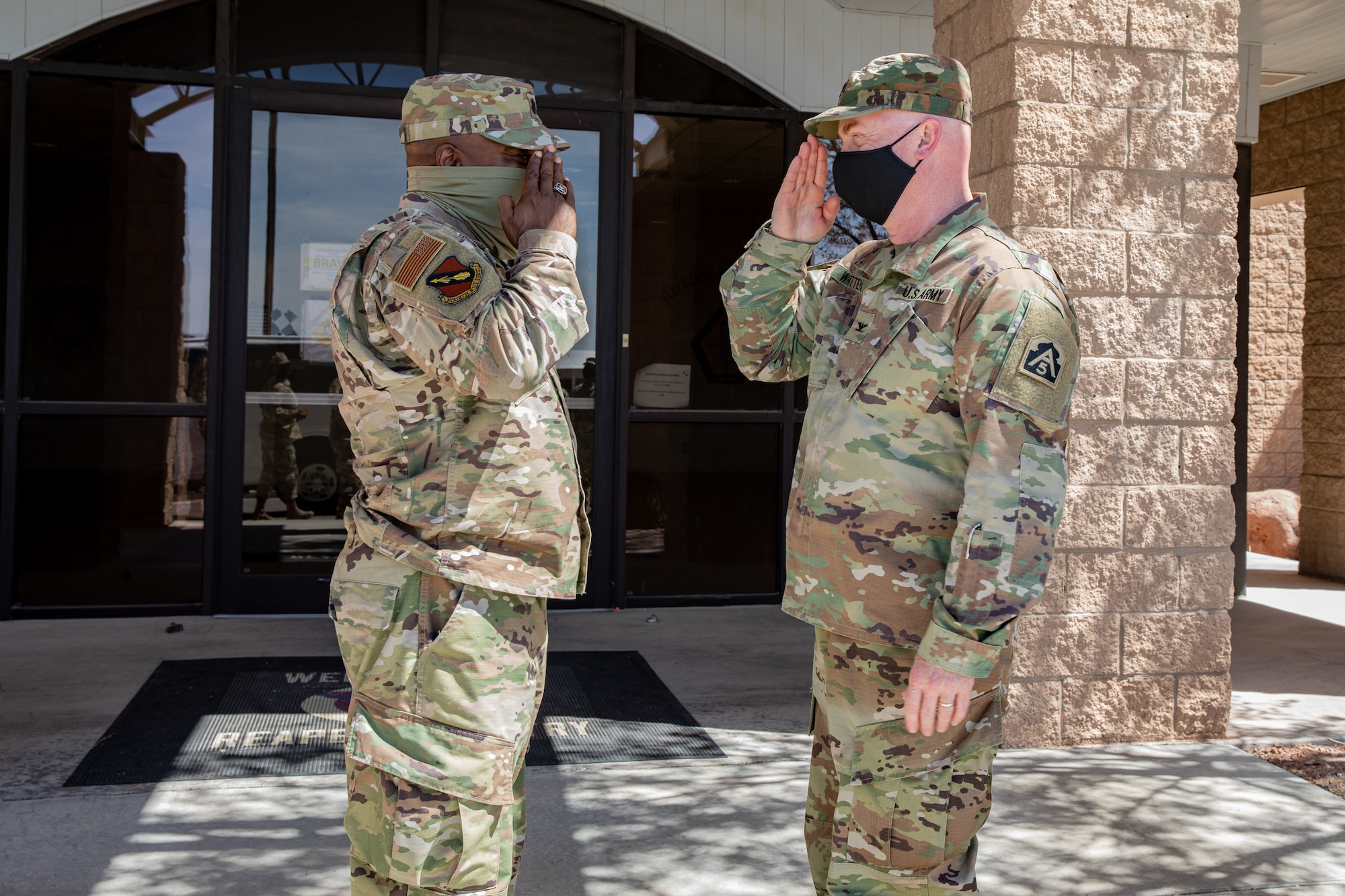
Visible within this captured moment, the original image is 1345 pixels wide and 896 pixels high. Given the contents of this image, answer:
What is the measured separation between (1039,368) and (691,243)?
5014 millimetres

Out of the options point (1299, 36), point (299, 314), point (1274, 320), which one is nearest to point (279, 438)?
point (299, 314)

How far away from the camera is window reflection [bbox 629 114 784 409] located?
680 centimetres

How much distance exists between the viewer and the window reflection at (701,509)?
684 centimetres

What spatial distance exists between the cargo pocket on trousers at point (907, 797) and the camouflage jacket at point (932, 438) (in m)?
0.19

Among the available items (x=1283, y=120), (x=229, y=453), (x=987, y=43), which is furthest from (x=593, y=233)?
(x=1283, y=120)

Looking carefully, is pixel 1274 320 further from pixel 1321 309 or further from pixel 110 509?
pixel 110 509

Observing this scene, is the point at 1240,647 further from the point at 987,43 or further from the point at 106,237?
the point at 106,237

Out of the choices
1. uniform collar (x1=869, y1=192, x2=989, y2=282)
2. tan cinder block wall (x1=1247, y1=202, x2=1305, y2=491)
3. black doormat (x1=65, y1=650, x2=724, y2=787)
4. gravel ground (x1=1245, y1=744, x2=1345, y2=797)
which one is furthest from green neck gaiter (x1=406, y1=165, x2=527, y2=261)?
tan cinder block wall (x1=1247, y1=202, x2=1305, y2=491)

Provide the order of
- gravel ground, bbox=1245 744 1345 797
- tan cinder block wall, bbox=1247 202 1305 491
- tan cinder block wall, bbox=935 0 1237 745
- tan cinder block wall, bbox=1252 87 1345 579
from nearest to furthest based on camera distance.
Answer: gravel ground, bbox=1245 744 1345 797
tan cinder block wall, bbox=935 0 1237 745
tan cinder block wall, bbox=1252 87 1345 579
tan cinder block wall, bbox=1247 202 1305 491

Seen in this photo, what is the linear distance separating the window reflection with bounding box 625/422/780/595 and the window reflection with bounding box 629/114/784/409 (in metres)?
0.21

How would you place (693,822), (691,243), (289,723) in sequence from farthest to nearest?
(691,243)
(289,723)
(693,822)

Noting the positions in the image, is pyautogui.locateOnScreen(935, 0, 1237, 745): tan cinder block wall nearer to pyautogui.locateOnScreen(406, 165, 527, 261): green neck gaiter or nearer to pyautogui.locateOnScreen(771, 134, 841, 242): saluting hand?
pyautogui.locateOnScreen(771, 134, 841, 242): saluting hand

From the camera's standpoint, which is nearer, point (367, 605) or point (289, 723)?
point (367, 605)

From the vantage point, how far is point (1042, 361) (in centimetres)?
202
